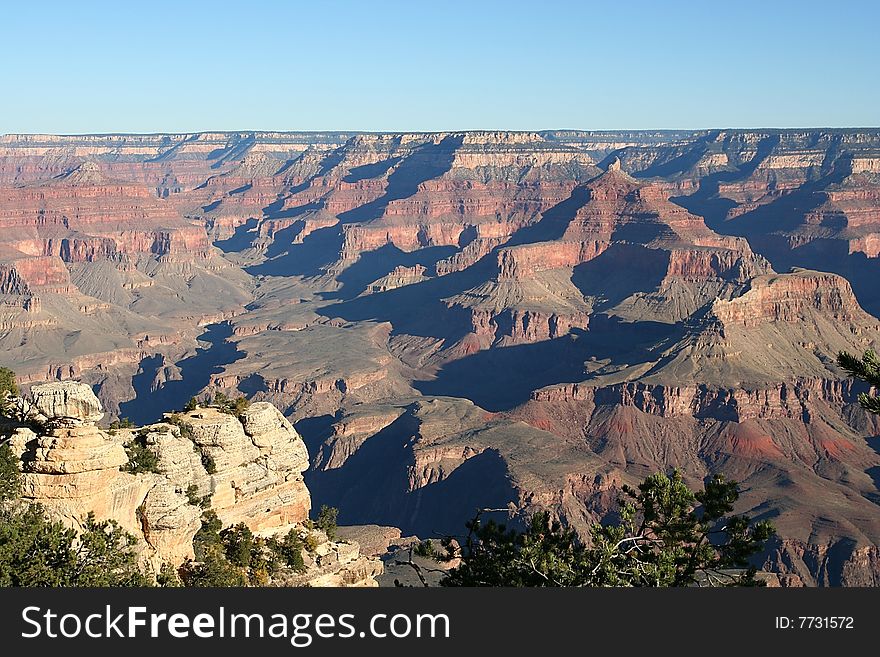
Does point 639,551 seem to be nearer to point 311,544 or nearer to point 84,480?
point 311,544

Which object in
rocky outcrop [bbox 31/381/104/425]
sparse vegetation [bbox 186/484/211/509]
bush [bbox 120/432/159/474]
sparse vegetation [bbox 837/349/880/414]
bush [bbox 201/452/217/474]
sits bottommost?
sparse vegetation [bbox 186/484/211/509]

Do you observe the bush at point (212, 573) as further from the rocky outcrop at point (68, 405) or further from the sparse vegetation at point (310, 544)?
the rocky outcrop at point (68, 405)

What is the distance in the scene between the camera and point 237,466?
4588cm

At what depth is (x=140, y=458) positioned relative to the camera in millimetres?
40938

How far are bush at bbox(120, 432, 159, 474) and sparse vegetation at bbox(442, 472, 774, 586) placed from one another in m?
14.0

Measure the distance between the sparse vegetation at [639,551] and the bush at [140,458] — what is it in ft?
45.8

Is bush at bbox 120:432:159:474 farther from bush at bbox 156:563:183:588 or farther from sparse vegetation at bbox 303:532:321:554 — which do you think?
sparse vegetation at bbox 303:532:321:554

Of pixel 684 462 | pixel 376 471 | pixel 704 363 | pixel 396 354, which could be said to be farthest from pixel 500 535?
pixel 396 354

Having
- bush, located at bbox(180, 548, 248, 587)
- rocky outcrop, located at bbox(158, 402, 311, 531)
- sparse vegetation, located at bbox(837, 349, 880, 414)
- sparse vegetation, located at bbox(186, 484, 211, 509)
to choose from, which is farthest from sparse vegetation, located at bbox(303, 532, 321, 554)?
sparse vegetation, located at bbox(837, 349, 880, 414)

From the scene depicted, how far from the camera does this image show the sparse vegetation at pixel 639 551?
95.9 feet

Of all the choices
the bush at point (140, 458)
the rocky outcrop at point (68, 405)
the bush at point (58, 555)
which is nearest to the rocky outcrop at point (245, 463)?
the bush at point (140, 458)

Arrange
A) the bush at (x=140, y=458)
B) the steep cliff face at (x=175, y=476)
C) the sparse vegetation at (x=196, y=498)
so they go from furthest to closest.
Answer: the sparse vegetation at (x=196, y=498)
the bush at (x=140, y=458)
the steep cliff face at (x=175, y=476)

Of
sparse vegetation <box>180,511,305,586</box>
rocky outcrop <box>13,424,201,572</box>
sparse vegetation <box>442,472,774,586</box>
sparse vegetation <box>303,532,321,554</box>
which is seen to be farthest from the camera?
sparse vegetation <box>303,532,321,554</box>

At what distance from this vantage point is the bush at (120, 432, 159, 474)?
132 feet
